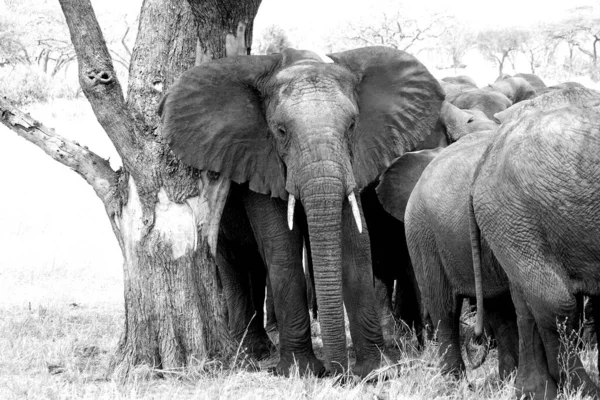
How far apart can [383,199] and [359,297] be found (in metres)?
0.97

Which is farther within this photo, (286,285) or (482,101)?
(482,101)

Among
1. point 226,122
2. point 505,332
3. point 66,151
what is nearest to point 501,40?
point 226,122

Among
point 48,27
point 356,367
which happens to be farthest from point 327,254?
point 48,27

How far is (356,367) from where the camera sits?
18.8 feet

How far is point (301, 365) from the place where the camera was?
18.9 feet

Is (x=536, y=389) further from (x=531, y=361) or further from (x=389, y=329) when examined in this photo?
(x=389, y=329)

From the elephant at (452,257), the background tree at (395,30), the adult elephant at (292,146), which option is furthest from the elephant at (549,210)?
the background tree at (395,30)

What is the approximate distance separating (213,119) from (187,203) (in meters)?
0.56

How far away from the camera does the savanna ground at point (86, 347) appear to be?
5.05 meters

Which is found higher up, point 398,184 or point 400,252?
point 398,184

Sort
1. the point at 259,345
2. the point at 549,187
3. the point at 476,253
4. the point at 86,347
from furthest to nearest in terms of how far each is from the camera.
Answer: the point at 259,345, the point at 86,347, the point at 476,253, the point at 549,187

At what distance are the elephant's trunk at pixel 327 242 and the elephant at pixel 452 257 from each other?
1.61 ft

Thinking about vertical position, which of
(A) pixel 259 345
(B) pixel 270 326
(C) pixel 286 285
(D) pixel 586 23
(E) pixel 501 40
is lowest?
(B) pixel 270 326

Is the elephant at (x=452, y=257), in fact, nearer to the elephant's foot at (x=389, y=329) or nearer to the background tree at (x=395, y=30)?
the elephant's foot at (x=389, y=329)
